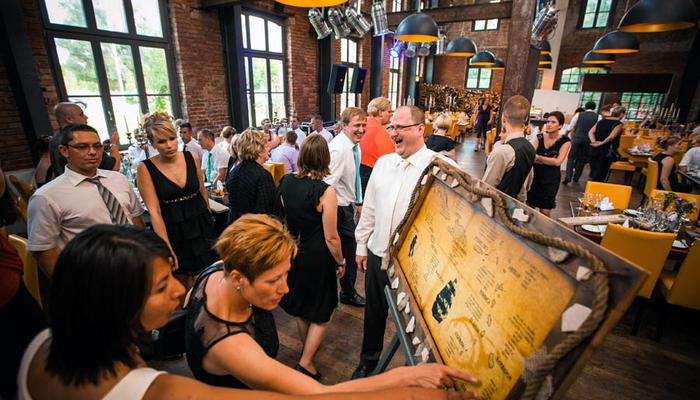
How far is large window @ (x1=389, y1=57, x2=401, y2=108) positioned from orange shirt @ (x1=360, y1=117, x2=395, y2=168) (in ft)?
30.5

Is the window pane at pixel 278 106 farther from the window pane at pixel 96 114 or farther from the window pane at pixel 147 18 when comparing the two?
the window pane at pixel 96 114

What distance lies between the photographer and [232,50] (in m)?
5.92

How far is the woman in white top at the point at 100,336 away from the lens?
0.70 m

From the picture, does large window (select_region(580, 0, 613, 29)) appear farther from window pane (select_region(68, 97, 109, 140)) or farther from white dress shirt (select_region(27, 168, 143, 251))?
white dress shirt (select_region(27, 168, 143, 251))

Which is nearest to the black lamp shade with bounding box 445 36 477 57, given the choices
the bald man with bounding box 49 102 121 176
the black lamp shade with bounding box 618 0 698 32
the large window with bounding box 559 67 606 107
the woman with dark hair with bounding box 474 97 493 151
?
the woman with dark hair with bounding box 474 97 493 151

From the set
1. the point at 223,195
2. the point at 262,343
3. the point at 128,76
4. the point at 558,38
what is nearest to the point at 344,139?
the point at 223,195

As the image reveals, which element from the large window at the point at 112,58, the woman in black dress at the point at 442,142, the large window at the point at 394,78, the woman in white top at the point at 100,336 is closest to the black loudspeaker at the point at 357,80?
the large window at the point at 394,78

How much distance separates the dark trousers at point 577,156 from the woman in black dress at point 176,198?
659 centimetres

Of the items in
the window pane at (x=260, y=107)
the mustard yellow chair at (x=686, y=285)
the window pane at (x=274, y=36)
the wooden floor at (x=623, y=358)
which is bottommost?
the wooden floor at (x=623, y=358)

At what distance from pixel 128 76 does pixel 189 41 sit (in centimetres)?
113

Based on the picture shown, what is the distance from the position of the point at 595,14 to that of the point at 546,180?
13.8 meters

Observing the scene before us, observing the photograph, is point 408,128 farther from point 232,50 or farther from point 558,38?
point 558,38

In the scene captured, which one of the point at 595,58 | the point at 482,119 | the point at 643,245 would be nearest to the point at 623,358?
the point at 643,245

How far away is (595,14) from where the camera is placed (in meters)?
12.6
